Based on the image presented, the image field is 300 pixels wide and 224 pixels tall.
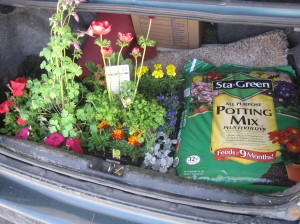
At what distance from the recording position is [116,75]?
5.30 ft

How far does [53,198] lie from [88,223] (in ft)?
0.44

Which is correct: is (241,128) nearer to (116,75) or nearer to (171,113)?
(171,113)

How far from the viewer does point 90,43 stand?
2.11m

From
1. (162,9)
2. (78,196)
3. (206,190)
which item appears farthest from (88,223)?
(162,9)

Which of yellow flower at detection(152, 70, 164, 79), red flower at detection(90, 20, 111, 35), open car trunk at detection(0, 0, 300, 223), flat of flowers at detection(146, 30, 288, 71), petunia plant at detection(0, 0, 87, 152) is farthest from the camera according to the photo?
flat of flowers at detection(146, 30, 288, 71)

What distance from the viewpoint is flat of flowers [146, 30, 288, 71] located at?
6.82 feet

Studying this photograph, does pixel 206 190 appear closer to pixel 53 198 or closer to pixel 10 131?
pixel 53 198

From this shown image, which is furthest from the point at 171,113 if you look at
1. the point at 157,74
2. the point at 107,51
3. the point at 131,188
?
the point at 131,188

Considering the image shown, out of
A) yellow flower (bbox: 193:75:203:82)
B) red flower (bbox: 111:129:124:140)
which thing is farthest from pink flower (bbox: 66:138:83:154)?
yellow flower (bbox: 193:75:203:82)

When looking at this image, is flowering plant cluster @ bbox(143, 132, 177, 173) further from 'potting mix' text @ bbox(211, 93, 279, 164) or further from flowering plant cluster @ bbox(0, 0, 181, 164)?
'potting mix' text @ bbox(211, 93, 279, 164)

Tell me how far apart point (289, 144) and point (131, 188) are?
739mm

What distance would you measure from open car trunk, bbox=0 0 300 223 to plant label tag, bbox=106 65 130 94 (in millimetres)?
358

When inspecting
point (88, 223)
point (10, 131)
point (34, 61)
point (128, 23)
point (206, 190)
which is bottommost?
point (88, 223)

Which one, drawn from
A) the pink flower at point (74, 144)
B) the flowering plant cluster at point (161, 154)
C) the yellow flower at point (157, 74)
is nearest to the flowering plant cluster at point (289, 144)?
the flowering plant cluster at point (161, 154)
